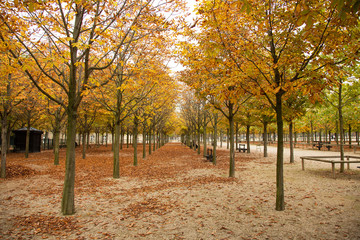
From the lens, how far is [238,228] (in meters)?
4.27

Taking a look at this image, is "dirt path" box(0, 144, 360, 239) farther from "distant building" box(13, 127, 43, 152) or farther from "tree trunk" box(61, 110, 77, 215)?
"distant building" box(13, 127, 43, 152)

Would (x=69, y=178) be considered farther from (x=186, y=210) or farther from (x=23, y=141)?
(x=23, y=141)

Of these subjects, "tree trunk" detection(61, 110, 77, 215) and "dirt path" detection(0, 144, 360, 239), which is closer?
"dirt path" detection(0, 144, 360, 239)

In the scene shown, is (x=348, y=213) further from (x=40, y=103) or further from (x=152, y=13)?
(x=40, y=103)

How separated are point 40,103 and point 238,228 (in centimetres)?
1514

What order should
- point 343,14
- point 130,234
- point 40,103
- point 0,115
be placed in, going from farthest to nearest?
point 40,103, point 0,115, point 130,234, point 343,14

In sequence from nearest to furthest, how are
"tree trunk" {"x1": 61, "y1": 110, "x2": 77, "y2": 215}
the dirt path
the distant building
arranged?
the dirt path, "tree trunk" {"x1": 61, "y1": 110, "x2": 77, "y2": 215}, the distant building

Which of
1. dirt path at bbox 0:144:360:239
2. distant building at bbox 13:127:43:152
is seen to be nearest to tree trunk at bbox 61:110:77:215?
dirt path at bbox 0:144:360:239

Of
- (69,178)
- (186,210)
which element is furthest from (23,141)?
(186,210)

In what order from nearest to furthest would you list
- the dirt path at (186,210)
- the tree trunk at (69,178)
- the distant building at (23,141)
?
the dirt path at (186,210), the tree trunk at (69,178), the distant building at (23,141)

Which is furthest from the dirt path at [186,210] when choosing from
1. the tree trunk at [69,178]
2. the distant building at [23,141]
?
the distant building at [23,141]

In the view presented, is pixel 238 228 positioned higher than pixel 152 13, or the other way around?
pixel 152 13

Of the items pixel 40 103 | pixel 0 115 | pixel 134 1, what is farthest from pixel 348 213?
pixel 40 103

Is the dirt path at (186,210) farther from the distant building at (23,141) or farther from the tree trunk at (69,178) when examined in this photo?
the distant building at (23,141)
